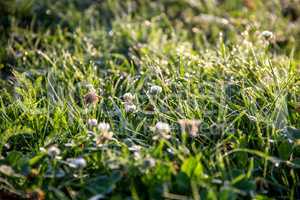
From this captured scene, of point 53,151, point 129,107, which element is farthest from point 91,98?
point 53,151

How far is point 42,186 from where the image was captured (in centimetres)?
157

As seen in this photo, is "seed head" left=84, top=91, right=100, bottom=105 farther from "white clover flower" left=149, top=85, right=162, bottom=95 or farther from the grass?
"white clover flower" left=149, top=85, right=162, bottom=95

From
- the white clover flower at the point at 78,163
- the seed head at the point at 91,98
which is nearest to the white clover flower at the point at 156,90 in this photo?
the seed head at the point at 91,98

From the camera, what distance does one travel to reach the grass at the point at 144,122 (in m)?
1.52

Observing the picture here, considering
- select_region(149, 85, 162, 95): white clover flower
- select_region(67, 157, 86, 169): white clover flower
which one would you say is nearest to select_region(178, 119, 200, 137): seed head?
select_region(149, 85, 162, 95): white clover flower

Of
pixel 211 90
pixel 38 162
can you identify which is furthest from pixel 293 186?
pixel 38 162

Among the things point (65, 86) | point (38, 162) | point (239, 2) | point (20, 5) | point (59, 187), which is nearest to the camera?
point (59, 187)

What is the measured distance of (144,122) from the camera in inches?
74.1

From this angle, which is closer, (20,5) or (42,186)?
(42,186)

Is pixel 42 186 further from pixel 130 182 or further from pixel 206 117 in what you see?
pixel 206 117

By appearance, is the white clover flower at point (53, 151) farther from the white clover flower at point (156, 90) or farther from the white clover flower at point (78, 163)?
the white clover flower at point (156, 90)

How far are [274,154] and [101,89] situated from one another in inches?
32.9

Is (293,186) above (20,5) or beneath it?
beneath

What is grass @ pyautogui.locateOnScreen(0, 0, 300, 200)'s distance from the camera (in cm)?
152
